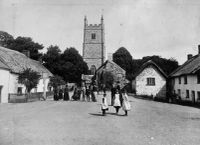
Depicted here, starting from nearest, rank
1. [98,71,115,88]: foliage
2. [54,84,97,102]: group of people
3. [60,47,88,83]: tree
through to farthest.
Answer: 1. [54,84,97,102]: group of people
2. [98,71,115,88]: foliage
3. [60,47,88,83]: tree

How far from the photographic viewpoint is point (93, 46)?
3100 inches

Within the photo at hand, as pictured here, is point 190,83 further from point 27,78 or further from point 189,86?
point 27,78

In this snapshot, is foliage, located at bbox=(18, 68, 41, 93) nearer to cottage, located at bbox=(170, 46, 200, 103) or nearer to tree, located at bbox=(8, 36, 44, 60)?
cottage, located at bbox=(170, 46, 200, 103)

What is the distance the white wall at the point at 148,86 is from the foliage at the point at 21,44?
102 feet

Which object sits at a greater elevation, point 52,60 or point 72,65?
point 52,60

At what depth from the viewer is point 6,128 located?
31.8ft

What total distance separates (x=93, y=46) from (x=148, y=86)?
139ft

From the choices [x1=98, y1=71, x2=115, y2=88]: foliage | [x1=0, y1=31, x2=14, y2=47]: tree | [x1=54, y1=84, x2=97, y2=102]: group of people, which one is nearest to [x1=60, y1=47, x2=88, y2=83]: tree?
[x1=98, y1=71, x2=115, y2=88]: foliage

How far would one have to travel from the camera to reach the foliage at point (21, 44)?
5467 centimetres

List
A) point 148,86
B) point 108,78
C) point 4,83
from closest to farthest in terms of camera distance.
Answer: point 4,83, point 148,86, point 108,78

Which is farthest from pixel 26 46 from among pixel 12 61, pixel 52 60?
pixel 12 61

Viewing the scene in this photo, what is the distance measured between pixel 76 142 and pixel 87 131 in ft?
5.41

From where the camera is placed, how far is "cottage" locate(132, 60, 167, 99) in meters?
39.7

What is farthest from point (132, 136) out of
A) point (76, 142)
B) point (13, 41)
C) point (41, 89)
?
point (13, 41)
